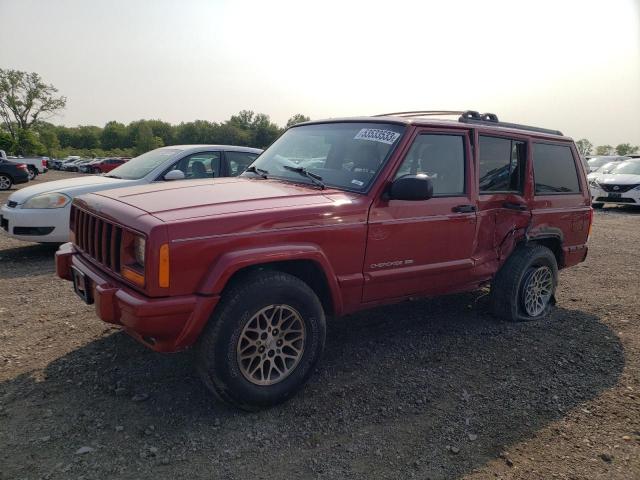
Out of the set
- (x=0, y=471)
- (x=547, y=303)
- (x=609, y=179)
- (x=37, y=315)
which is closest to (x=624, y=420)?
(x=547, y=303)

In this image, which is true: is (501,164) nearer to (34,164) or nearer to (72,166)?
(34,164)

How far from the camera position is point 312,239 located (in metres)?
3.12

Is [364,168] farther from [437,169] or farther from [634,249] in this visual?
[634,249]

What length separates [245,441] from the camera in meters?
2.77

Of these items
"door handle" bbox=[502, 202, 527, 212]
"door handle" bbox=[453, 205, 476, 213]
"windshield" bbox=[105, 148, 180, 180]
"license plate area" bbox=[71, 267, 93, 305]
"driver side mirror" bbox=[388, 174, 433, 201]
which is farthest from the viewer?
"windshield" bbox=[105, 148, 180, 180]

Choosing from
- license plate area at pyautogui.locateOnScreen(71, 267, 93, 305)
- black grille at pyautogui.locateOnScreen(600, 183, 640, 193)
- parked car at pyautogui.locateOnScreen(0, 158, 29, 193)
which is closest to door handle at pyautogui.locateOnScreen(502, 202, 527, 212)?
license plate area at pyautogui.locateOnScreen(71, 267, 93, 305)

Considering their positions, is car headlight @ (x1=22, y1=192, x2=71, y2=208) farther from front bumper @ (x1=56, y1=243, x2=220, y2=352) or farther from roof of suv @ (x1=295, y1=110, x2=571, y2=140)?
front bumper @ (x1=56, y1=243, x2=220, y2=352)

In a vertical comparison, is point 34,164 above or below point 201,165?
below

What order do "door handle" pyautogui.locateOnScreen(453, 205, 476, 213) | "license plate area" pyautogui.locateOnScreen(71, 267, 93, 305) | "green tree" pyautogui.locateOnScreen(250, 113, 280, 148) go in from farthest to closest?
"green tree" pyautogui.locateOnScreen(250, 113, 280, 148) < "door handle" pyautogui.locateOnScreen(453, 205, 476, 213) < "license plate area" pyautogui.locateOnScreen(71, 267, 93, 305)

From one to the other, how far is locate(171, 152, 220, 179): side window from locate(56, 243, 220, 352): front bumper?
13.4ft

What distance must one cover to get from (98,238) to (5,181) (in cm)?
1864

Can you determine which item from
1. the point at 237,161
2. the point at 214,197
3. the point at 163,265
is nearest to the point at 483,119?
the point at 214,197

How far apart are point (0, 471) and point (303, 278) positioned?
79.2 inches

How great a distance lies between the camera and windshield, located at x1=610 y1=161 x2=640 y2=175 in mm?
15008
